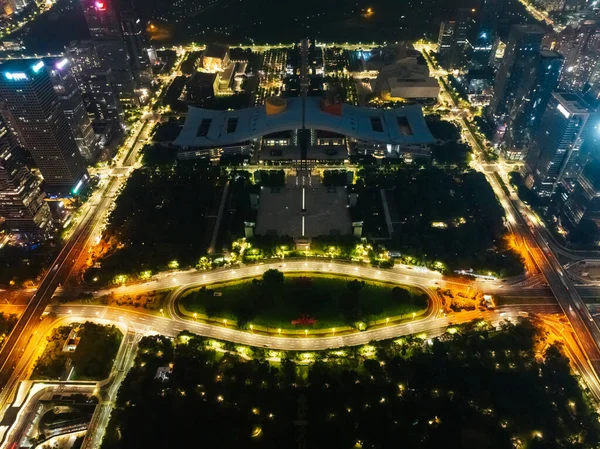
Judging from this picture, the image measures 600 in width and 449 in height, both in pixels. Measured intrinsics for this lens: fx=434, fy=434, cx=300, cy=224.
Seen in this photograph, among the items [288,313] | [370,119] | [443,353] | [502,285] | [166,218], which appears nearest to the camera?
[443,353]

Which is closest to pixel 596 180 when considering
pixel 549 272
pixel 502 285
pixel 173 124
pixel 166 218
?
pixel 549 272

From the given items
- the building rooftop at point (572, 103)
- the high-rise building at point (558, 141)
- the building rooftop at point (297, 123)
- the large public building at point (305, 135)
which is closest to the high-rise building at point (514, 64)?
the building rooftop at point (572, 103)

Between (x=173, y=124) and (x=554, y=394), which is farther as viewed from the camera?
(x=173, y=124)

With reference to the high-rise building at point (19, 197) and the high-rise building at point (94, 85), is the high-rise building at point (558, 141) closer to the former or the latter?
the high-rise building at point (94, 85)

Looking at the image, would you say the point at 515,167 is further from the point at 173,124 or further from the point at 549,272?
the point at 173,124

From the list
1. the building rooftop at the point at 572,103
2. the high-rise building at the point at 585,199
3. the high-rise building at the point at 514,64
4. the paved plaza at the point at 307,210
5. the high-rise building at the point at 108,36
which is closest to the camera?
the high-rise building at the point at 585,199

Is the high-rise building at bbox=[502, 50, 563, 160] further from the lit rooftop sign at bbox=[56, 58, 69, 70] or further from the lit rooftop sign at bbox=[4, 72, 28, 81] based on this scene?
the lit rooftop sign at bbox=[56, 58, 69, 70]

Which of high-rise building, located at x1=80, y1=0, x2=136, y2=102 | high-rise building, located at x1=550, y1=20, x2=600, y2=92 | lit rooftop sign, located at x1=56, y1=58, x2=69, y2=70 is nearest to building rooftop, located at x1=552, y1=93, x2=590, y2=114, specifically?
high-rise building, located at x1=550, y1=20, x2=600, y2=92
